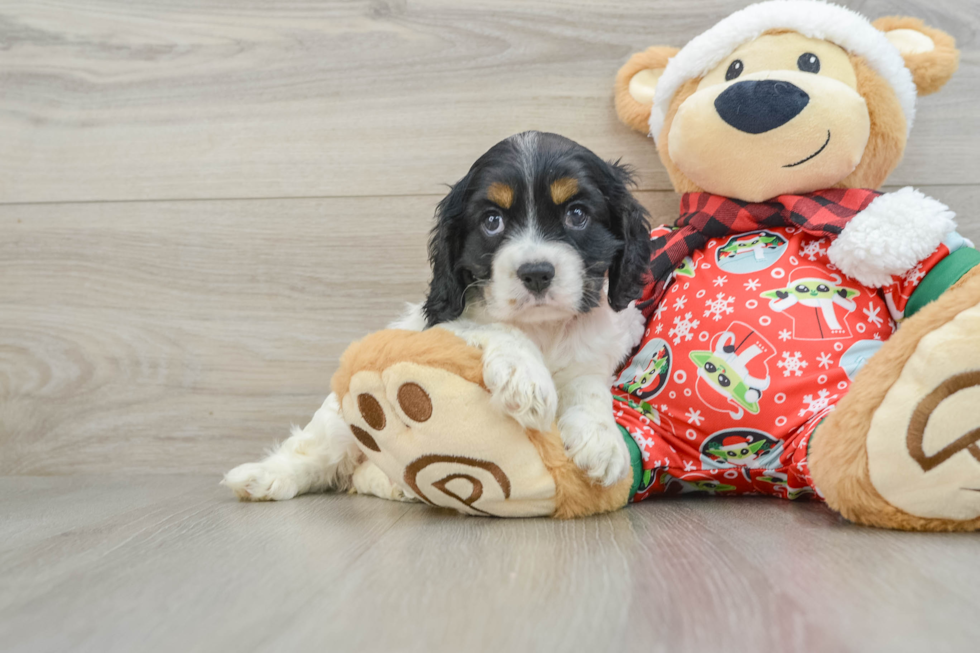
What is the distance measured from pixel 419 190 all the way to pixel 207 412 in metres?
0.93

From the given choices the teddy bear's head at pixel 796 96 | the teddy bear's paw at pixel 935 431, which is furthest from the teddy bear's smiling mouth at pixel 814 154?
the teddy bear's paw at pixel 935 431

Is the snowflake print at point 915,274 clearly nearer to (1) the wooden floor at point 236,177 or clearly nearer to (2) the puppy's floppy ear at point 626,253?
(2) the puppy's floppy ear at point 626,253

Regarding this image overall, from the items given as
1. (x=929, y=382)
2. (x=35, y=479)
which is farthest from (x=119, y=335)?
(x=929, y=382)

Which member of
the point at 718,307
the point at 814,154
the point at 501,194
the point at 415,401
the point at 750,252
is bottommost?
the point at 415,401

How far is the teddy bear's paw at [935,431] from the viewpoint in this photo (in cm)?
99

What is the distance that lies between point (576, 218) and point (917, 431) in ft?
2.28

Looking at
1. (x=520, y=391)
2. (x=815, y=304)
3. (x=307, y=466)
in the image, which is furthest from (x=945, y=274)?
(x=307, y=466)

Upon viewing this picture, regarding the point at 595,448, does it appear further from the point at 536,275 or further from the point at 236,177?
the point at 236,177

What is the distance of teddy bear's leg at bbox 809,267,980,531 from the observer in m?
0.99

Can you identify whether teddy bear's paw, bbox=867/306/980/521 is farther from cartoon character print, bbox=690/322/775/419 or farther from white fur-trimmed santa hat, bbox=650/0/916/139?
white fur-trimmed santa hat, bbox=650/0/916/139

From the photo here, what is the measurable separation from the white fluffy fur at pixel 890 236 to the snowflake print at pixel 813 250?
6 cm

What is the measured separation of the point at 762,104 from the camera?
1.44 meters

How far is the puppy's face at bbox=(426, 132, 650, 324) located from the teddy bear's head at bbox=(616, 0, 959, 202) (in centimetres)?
24

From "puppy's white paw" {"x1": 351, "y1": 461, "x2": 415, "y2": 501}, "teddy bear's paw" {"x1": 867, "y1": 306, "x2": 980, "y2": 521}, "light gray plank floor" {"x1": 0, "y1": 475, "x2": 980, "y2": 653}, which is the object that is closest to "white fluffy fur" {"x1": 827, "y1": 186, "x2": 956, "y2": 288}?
"teddy bear's paw" {"x1": 867, "y1": 306, "x2": 980, "y2": 521}
